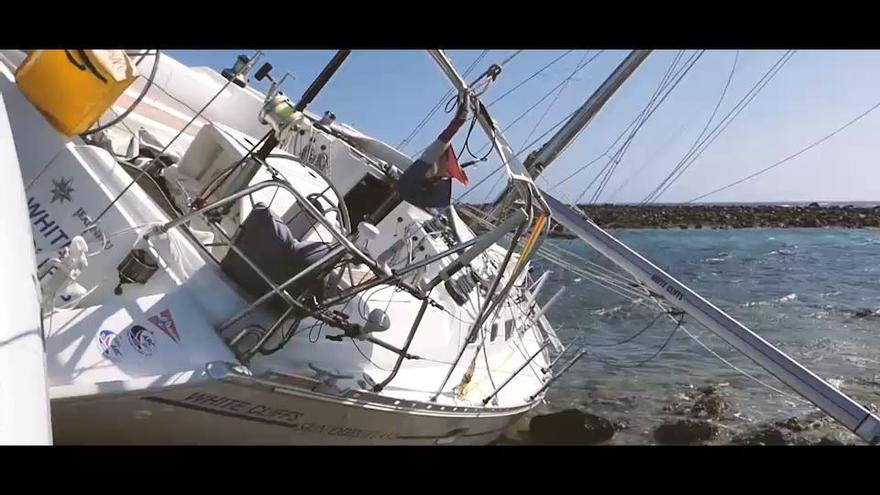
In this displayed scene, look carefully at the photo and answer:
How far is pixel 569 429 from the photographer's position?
9.23 metres

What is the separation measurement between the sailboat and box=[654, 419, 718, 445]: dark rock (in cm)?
387

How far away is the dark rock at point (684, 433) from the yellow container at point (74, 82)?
806 centimetres

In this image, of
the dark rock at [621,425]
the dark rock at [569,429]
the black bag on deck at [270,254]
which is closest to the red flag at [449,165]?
the black bag on deck at [270,254]

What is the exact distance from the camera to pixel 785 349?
14.5 metres

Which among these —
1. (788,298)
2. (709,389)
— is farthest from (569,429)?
(788,298)

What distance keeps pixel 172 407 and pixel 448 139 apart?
2373mm

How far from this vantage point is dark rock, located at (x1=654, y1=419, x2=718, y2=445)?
31.2ft

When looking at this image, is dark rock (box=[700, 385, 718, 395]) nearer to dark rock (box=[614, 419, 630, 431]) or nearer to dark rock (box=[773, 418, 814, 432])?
dark rock (box=[773, 418, 814, 432])

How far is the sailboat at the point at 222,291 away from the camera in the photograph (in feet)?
12.9

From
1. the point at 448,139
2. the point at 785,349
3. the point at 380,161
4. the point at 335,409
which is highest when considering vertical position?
the point at 785,349

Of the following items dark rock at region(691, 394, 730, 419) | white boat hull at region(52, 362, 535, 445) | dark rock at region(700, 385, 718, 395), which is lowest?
white boat hull at region(52, 362, 535, 445)

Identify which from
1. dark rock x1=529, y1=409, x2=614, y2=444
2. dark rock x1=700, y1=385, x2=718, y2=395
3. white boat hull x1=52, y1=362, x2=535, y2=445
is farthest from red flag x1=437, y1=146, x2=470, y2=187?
dark rock x1=700, y1=385, x2=718, y2=395
